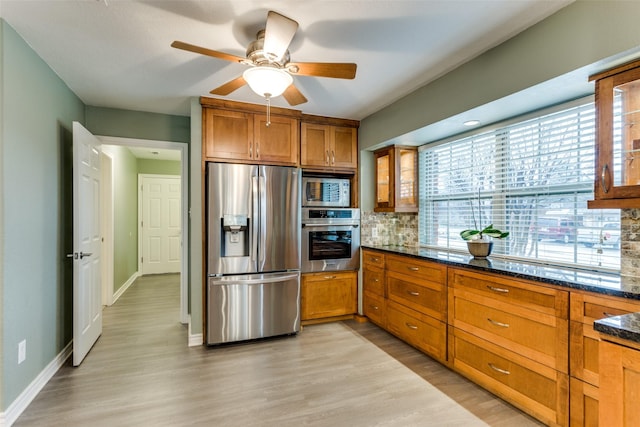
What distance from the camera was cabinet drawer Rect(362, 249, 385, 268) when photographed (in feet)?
11.6

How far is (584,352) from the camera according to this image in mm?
1705

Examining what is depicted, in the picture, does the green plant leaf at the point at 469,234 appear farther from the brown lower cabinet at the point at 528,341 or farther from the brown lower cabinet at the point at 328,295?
the brown lower cabinet at the point at 328,295

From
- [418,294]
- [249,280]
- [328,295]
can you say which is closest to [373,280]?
[328,295]

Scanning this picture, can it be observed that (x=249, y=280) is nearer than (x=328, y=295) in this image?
Yes

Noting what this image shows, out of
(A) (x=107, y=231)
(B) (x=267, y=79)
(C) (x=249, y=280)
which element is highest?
(B) (x=267, y=79)

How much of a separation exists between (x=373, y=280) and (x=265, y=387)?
172 cm

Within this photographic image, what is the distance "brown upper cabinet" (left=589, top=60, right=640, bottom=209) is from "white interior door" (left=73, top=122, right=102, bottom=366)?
369 cm

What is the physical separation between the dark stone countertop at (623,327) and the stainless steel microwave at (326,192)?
2.88 meters

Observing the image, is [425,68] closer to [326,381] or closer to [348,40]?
[348,40]

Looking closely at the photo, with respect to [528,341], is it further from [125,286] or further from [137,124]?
[125,286]

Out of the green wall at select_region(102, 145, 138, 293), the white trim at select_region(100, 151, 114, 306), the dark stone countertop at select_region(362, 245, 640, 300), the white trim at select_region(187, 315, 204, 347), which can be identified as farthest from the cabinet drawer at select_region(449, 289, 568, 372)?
the green wall at select_region(102, 145, 138, 293)

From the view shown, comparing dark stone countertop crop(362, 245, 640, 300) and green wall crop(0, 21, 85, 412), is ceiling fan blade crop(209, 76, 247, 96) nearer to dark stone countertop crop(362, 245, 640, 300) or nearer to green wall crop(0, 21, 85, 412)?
green wall crop(0, 21, 85, 412)

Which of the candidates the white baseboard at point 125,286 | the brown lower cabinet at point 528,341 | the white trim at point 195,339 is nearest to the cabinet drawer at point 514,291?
the brown lower cabinet at point 528,341

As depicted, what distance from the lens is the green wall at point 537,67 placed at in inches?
63.6
